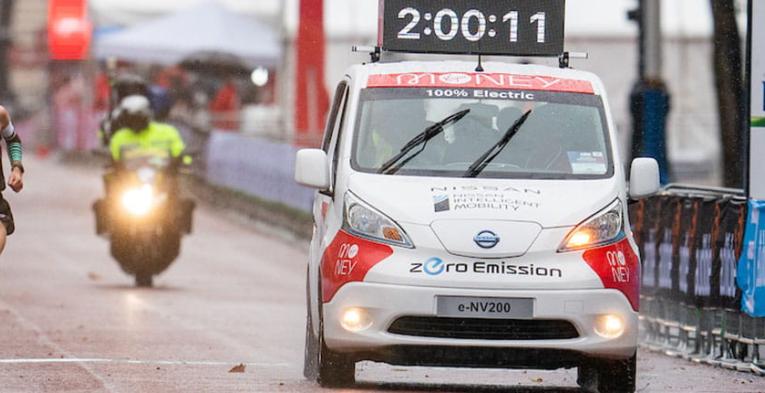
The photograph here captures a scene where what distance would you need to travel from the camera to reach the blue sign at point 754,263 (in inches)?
546

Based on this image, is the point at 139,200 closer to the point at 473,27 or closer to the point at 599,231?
the point at 473,27

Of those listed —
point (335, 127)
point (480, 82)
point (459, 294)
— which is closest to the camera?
point (459, 294)

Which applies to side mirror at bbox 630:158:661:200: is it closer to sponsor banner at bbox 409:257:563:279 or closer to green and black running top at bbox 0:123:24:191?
sponsor banner at bbox 409:257:563:279

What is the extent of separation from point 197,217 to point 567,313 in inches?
858

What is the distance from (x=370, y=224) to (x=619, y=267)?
1.30 metres

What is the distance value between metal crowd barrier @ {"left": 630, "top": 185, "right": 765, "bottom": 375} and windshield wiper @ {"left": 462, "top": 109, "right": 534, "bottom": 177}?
2.60 metres

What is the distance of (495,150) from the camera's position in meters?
11.9

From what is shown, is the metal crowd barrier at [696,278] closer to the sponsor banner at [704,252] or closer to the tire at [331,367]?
the sponsor banner at [704,252]

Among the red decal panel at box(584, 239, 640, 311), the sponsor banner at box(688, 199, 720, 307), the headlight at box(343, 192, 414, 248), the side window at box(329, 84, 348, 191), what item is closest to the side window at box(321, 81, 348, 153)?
the side window at box(329, 84, 348, 191)

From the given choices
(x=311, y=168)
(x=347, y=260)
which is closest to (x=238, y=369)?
(x=311, y=168)

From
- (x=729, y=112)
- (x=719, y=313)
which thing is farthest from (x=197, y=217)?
(x=719, y=313)

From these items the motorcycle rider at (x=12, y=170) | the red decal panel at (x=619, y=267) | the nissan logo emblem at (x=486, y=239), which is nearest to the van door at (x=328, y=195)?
the nissan logo emblem at (x=486, y=239)

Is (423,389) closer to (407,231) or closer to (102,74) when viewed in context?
(407,231)

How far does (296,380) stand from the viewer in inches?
481
